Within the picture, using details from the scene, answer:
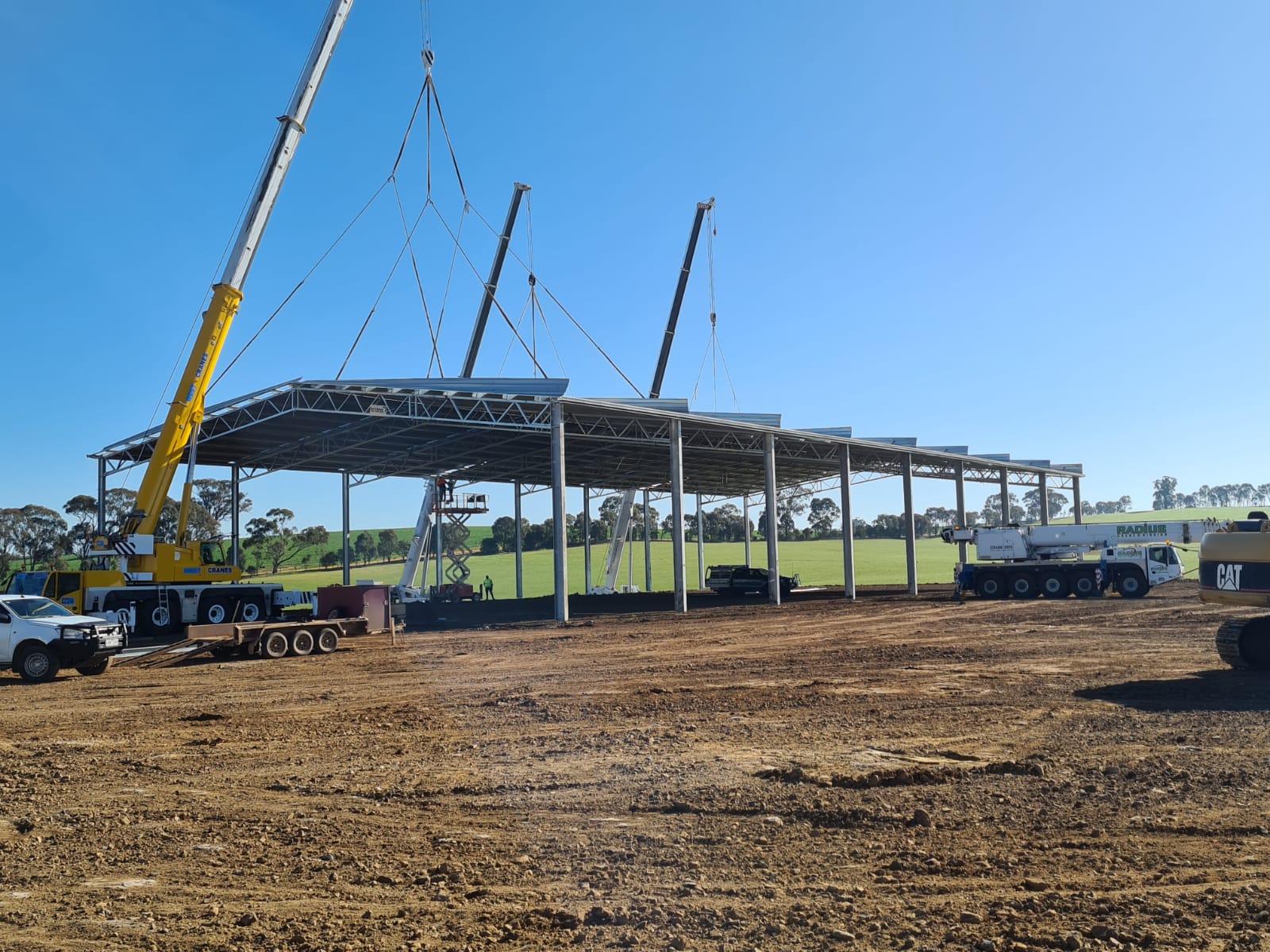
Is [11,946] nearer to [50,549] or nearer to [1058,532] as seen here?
[1058,532]

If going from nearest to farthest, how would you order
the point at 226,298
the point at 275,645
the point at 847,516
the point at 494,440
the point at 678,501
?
the point at 275,645, the point at 226,298, the point at 678,501, the point at 494,440, the point at 847,516

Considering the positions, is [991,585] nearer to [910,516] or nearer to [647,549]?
[910,516]

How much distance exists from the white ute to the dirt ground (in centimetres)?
183

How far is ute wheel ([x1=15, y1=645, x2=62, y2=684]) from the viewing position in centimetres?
1850

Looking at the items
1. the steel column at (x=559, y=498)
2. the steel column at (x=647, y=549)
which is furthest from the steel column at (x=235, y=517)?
the steel column at (x=647, y=549)

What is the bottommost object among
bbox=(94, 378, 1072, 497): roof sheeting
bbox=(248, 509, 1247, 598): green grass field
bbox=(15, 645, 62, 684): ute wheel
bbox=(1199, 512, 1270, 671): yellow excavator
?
bbox=(248, 509, 1247, 598): green grass field

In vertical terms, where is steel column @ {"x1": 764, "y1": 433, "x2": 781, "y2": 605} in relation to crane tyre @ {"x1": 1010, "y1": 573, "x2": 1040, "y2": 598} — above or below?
above

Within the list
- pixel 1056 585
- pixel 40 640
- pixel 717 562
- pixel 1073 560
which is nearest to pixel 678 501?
pixel 1056 585

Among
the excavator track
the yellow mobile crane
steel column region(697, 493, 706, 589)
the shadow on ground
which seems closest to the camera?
the shadow on ground

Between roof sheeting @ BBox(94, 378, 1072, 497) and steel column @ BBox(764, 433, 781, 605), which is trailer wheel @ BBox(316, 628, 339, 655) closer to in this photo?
roof sheeting @ BBox(94, 378, 1072, 497)

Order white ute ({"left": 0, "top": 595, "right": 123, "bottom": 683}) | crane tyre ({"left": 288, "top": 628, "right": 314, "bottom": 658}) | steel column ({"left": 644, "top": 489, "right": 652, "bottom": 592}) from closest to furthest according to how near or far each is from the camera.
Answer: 1. white ute ({"left": 0, "top": 595, "right": 123, "bottom": 683})
2. crane tyre ({"left": 288, "top": 628, "right": 314, "bottom": 658})
3. steel column ({"left": 644, "top": 489, "right": 652, "bottom": 592})

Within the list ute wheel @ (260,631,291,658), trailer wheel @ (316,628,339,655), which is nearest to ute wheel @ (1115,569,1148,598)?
trailer wheel @ (316,628,339,655)

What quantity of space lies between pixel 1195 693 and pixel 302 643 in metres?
19.3

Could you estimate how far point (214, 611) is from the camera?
3005 centimetres
